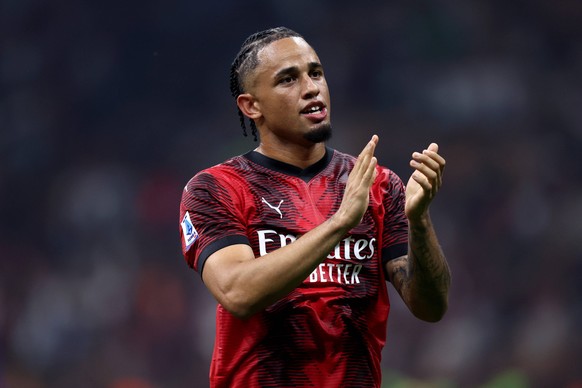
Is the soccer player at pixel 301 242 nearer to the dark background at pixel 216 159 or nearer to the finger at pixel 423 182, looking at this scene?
the finger at pixel 423 182

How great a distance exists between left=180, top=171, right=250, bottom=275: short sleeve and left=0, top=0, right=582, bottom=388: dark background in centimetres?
380

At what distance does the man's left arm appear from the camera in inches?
111

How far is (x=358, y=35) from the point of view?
720 cm

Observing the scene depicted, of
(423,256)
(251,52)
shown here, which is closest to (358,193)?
(423,256)

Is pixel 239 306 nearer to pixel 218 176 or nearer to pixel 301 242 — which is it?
pixel 301 242

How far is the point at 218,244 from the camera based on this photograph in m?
2.95

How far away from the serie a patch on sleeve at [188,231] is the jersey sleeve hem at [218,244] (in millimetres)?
89

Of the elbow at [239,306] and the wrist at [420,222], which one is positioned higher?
the wrist at [420,222]

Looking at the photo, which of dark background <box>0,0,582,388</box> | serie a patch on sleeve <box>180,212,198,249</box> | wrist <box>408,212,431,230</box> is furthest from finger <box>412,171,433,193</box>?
dark background <box>0,0,582,388</box>

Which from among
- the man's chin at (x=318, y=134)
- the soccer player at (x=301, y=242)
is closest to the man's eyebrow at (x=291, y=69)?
the soccer player at (x=301, y=242)

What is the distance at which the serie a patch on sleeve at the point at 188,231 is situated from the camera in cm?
306

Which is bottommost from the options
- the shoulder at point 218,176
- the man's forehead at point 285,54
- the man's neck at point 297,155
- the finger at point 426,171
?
the finger at point 426,171

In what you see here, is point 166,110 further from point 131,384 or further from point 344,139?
point 131,384

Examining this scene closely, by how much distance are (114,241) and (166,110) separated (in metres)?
1.09
